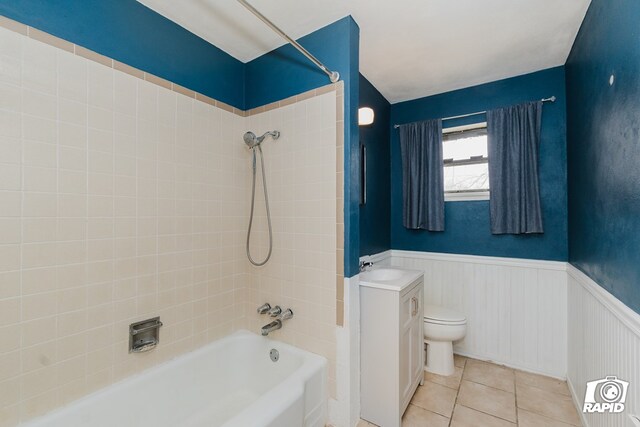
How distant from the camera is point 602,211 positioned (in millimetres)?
1375

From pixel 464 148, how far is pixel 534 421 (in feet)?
6.86

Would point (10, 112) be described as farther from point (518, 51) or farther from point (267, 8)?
point (518, 51)

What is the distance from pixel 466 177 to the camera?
8.50 ft

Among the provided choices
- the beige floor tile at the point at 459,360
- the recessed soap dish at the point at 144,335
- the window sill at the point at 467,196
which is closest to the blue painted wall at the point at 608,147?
the window sill at the point at 467,196

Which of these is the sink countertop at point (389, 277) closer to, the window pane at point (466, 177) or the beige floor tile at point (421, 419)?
the beige floor tile at point (421, 419)

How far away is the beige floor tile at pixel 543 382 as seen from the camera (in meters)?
2.02

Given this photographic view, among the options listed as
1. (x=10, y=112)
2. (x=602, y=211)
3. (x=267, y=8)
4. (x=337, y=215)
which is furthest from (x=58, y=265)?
(x=602, y=211)

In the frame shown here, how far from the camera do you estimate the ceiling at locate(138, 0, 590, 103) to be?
5.11 feet

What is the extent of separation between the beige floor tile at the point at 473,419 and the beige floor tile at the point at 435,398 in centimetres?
5

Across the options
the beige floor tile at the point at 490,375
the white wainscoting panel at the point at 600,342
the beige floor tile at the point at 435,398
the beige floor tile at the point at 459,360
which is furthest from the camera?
the beige floor tile at the point at 459,360

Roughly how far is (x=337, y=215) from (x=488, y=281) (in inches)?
67.2

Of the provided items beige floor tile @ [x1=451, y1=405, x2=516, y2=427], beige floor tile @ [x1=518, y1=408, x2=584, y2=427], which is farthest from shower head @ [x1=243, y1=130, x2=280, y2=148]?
beige floor tile @ [x1=518, y1=408, x2=584, y2=427]

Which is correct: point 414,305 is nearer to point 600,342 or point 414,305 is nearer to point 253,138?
point 600,342

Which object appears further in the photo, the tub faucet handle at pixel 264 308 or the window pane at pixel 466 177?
the window pane at pixel 466 177
